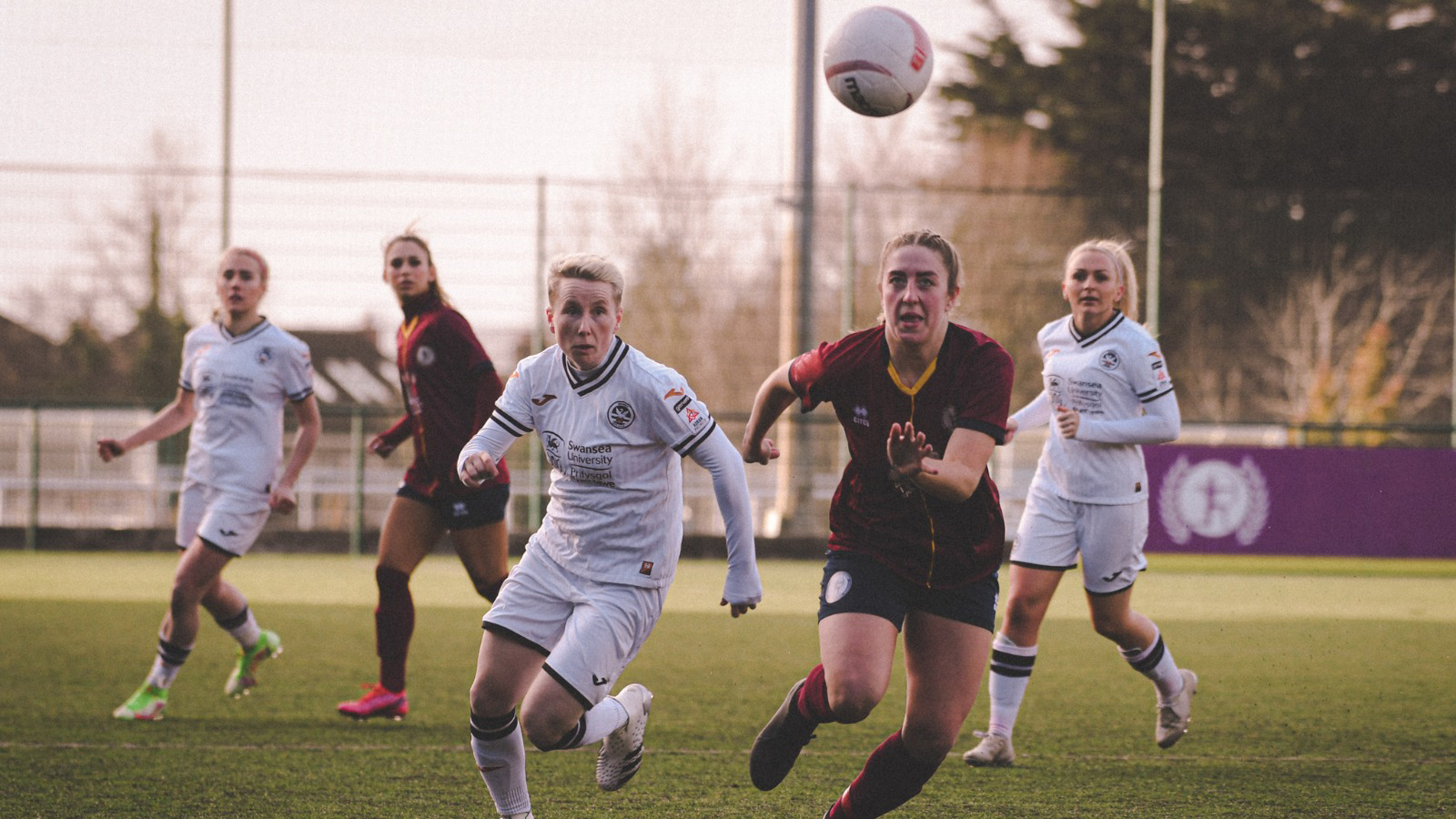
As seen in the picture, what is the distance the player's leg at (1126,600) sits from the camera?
19.5 feet

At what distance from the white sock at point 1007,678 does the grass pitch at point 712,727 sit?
0.17m

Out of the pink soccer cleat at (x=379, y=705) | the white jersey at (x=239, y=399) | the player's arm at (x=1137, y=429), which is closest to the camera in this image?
the player's arm at (x=1137, y=429)

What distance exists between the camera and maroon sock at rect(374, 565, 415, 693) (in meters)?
6.43

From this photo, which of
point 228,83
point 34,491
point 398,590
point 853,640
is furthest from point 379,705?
point 228,83

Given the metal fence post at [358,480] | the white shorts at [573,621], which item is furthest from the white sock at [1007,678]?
the metal fence post at [358,480]

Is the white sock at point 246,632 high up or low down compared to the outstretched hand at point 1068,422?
down

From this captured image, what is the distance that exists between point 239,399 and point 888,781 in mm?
3924

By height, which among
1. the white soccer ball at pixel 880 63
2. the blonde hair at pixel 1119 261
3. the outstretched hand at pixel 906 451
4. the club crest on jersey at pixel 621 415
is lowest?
the outstretched hand at pixel 906 451

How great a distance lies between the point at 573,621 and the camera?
4.27 meters

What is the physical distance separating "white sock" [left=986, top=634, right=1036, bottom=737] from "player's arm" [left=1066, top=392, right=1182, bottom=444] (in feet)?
2.92

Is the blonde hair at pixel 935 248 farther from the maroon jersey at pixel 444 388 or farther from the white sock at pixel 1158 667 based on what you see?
the maroon jersey at pixel 444 388

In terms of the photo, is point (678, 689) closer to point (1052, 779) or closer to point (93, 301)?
point (1052, 779)

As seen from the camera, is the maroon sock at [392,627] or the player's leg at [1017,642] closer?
the player's leg at [1017,642]

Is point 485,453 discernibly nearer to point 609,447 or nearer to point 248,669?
point 609,447
